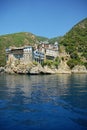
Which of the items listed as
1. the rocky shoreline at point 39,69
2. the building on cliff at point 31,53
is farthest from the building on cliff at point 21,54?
the rocky shoreline at point 39,69

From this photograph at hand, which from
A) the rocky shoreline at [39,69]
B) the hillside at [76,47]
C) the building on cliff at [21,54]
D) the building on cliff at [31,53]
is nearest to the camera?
the rocky shoreline at [39,69]

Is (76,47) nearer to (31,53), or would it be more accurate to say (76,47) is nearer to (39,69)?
(31,53)

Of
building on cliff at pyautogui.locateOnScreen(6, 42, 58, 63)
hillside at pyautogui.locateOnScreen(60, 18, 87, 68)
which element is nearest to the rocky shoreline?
hillside at pyautogui.locateOnScreen(60, 18, 87, 68)

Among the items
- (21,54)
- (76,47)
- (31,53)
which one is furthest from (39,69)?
(76,47)

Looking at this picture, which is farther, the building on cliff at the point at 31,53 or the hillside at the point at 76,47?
the hillside at the point at 76,47

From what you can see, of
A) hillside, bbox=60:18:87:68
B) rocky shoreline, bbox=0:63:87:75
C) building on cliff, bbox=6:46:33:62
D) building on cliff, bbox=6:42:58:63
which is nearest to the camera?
rocky shoreline, bbox=0:63:87:75

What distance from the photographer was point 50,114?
59.1 feet

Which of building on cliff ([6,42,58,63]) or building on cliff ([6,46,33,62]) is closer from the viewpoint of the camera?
building on cliff ([6,46,33,62])

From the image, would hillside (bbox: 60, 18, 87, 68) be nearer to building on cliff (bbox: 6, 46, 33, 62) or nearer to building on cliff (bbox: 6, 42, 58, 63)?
building on cliff (bbox: 6, 42, 58, 63)

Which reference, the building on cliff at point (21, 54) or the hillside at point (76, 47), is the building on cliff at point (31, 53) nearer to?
the building on cliff at point (21, 54)

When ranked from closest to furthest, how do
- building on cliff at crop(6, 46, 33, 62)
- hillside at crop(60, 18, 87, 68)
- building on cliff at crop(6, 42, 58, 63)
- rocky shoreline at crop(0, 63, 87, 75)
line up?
rocky shoreline at crop(0, 63, 87, 75) < building on cliff at crop(6, 46, 33, 62) < building on cliff at crop(6, 42, 58, 63) < hillside at crop(60, 18, 87, 68)

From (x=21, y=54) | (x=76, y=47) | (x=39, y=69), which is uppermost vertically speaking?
(x=76, y=47)

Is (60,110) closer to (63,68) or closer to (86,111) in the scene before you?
(86,111)

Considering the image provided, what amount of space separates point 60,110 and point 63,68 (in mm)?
88601
